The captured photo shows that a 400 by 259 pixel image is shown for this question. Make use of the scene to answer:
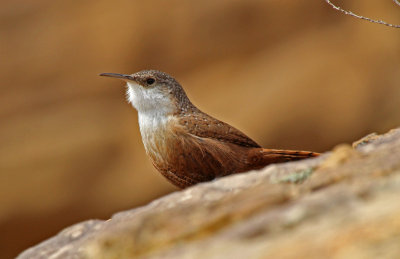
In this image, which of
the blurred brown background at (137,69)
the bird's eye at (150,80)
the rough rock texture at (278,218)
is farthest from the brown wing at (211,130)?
the blurred brown background at (137,69)

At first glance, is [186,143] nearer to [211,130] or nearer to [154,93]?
[211,130]

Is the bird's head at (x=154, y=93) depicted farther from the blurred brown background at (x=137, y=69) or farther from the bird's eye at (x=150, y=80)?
the blurred brown background at (x=137, y=69)

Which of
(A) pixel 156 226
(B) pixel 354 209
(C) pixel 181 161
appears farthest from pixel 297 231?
(C) pixel 181 161

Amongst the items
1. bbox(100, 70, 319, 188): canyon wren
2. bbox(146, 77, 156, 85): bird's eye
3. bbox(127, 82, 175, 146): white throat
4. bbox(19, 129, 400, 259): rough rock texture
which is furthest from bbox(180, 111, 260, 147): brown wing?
bbox(19, 129, 400, 259): rough rock texture

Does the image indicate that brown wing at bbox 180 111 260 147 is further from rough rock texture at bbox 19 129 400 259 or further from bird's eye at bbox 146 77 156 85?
rough rock texture at bbox 19 129 400 259

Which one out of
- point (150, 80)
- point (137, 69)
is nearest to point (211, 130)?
point (150, 80)

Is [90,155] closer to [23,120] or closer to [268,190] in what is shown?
[23,120]

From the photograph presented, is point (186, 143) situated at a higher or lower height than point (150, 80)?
lower
